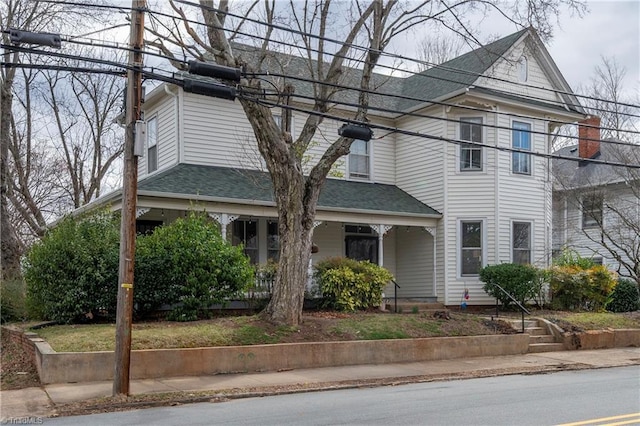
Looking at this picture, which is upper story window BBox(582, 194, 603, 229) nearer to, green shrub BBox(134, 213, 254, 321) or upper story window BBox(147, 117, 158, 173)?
upper story window BBox(147, 117, 158, 173)

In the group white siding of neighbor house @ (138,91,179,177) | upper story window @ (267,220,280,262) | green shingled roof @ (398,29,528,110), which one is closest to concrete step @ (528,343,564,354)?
upper story window @ (267,220,280,262)

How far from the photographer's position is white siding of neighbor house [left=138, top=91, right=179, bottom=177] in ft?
65.4

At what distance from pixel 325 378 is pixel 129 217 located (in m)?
4.72

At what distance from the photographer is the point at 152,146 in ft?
71.3

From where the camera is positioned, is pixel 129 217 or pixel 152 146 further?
pixel 152 146

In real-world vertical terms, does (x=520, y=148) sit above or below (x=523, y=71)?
below

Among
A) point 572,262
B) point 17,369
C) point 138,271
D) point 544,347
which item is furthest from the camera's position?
point 572,262

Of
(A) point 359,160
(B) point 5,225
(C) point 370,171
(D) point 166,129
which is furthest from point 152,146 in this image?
(C) point 370,171

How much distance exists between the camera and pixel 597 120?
26438 mm

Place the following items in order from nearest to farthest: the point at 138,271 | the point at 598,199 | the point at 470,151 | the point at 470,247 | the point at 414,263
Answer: the point at 138,271 < the point at 470,247 < the point at 470,151 < the point at 414,263 < the point at 598,199

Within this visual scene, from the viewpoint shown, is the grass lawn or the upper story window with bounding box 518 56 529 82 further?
the upper story window with bounding box 518 56 529 82

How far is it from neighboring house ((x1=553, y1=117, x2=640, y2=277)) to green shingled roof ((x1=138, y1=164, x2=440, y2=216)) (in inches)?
360

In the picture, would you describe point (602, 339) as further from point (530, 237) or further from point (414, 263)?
point (414, 263)

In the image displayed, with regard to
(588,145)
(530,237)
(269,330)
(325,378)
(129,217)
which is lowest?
(325,378)
